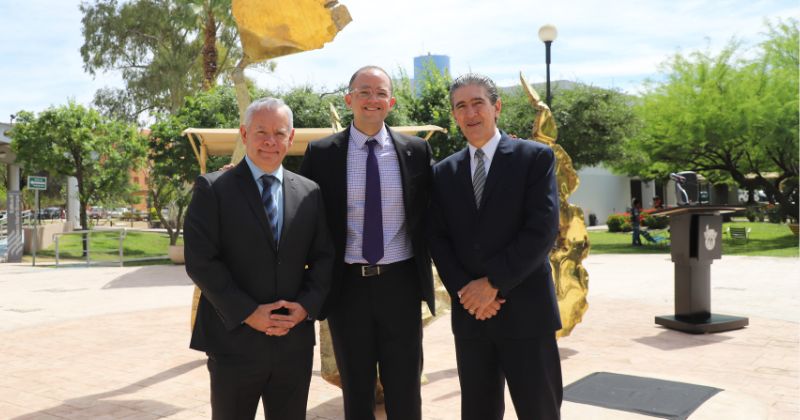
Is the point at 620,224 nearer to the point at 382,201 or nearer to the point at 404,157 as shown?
the point at 404,157

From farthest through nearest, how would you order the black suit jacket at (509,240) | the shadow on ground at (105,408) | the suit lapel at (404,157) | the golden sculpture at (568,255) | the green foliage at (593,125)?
the green foliage at (593,125), the golden sculpture at (568,255), the shadow on ground at (105,408), the suit lapel at (404,157), the black suit jacket at (509,240)

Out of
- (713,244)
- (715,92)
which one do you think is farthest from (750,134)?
(713,244)

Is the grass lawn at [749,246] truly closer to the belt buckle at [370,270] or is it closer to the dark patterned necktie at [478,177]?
the dark patterned necktie at [478,177]

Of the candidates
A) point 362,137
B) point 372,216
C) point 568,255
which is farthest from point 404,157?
point 568,255

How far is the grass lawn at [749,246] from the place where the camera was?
17598mm

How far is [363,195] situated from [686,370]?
12.5ft

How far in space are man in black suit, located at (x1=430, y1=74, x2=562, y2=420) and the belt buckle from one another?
0.28 metres

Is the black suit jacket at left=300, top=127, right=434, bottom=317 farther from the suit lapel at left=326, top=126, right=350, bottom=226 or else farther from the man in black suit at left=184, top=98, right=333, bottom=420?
the man in black suit at left=184, top=98, right=333, bottom=420

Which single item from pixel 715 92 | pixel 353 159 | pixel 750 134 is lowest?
pixel 353 159

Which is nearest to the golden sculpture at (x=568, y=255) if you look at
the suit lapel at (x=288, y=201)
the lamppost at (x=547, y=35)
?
the suit lapel at (x=288, y=201)

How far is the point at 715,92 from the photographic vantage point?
21.5m

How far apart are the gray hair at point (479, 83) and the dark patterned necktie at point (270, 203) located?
2.90 feet

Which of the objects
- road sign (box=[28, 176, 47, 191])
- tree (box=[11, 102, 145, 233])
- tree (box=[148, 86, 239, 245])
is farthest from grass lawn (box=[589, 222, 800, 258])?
tree (box=[11, 102, 145, 233])

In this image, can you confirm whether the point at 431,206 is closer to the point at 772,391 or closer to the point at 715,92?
the point at 772,391
